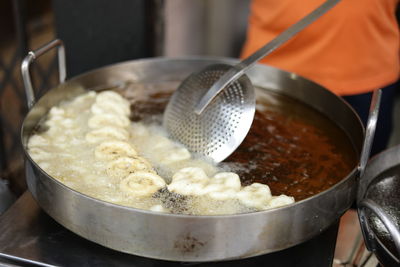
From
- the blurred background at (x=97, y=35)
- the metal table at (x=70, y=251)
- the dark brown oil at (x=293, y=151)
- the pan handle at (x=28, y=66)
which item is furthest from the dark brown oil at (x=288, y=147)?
the blurred background at (x=97, y=35)

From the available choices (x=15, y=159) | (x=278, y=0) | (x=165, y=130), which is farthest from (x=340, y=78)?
(x=15, y=159)

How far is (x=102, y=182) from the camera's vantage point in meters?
1.51

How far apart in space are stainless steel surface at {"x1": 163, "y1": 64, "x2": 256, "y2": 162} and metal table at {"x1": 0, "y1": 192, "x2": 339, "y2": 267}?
390 mm

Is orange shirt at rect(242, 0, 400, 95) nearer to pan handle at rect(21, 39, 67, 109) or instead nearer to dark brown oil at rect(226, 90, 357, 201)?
dark brown oil at rect(226, 90, 357, 201)

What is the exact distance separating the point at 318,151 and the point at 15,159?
2.48 metres

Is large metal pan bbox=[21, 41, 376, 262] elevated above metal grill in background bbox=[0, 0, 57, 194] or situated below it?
above

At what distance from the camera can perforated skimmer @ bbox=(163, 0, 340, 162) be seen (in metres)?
1.71

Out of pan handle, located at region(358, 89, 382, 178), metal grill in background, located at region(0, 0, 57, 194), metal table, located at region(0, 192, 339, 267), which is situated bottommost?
metal grill in background, located at region(0, 0, 57, 194)

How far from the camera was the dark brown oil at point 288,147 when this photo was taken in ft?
5.27

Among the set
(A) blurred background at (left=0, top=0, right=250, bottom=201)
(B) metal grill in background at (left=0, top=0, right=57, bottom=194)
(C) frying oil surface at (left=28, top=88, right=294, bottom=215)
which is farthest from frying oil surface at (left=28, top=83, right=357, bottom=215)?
(B) metal grill in background at (left=0, top=0, right=57, bottom=194)

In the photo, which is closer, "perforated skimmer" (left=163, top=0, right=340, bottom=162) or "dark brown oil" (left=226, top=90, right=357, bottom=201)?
"dark brown oil" (left=226, top=90, right=357, bottom=201)

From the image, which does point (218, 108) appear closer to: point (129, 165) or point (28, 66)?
point (129, 165)

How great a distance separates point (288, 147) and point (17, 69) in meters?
2.63

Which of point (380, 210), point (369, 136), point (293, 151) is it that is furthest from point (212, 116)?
point (380, 210)
